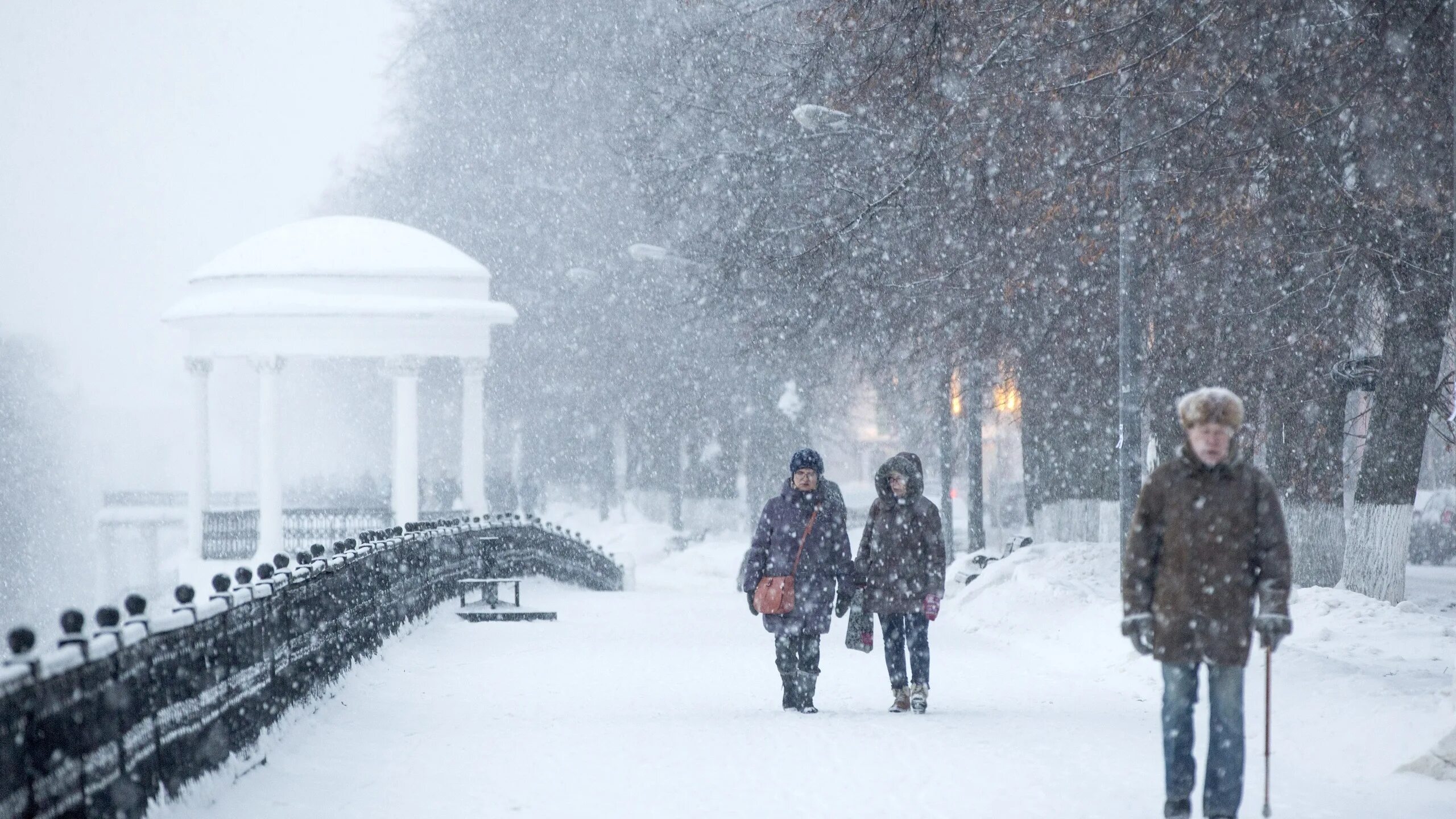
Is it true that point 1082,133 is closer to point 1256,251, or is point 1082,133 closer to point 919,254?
point 1256,251

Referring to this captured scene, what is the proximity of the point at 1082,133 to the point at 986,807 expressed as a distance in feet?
29.2

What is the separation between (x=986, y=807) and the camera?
7473 millimetres

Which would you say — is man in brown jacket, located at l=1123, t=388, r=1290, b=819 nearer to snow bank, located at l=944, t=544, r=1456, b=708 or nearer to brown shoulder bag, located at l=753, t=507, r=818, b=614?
snow bank, located at l=944, t=544, r=1456, b=708

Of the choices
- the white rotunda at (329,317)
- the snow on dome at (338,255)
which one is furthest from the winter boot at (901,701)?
the snow on dome at (338,255)

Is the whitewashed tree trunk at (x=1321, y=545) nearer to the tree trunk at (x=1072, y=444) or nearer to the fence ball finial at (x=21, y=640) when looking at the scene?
the tree trunk at (x=1072, y=444)

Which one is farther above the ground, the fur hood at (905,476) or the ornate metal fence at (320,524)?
the fur hood at (905,476)

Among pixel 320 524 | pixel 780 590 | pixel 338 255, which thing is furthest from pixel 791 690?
pixel 320 524

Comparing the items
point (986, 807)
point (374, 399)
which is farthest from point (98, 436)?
point (986, 807)

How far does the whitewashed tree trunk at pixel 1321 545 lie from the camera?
61.0 feet

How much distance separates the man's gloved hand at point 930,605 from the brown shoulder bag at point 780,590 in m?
0.79

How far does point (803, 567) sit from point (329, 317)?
20.3 m

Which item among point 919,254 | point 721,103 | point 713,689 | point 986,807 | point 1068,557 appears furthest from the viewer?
point 721,103

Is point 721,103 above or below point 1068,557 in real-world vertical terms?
above

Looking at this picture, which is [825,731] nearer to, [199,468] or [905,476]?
[905,476]
